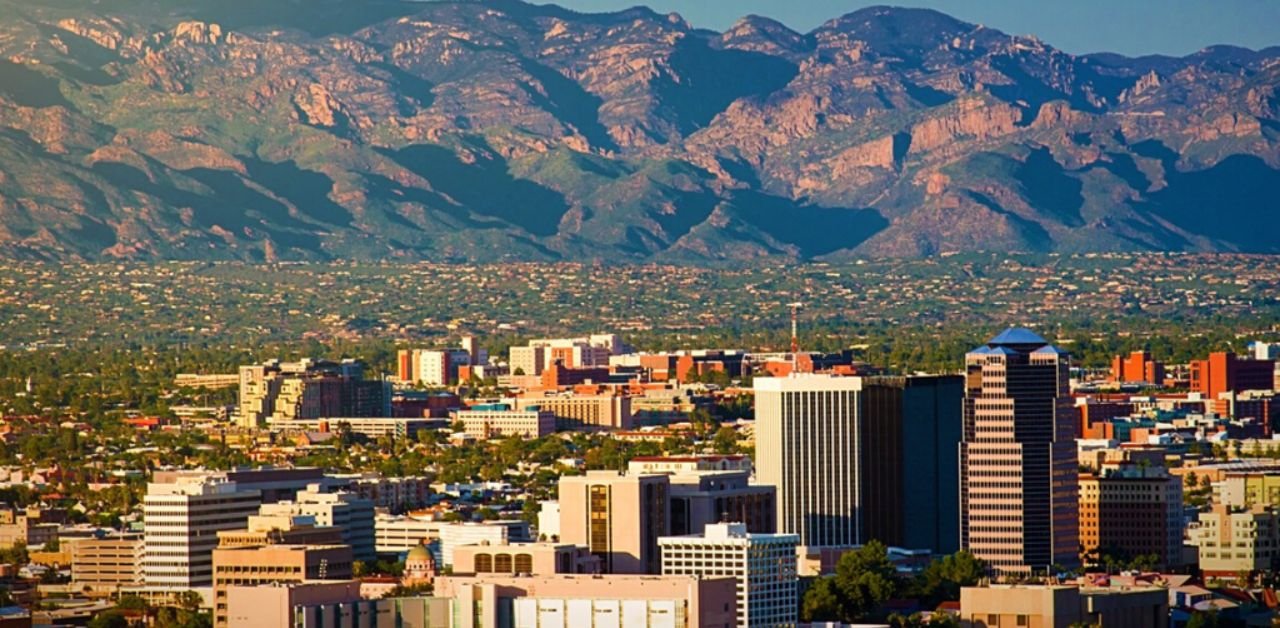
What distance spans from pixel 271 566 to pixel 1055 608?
20.9 meters

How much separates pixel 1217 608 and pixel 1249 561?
815 inches

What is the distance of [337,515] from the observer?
137m

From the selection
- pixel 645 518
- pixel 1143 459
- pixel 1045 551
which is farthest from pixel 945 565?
pixel 1143 459

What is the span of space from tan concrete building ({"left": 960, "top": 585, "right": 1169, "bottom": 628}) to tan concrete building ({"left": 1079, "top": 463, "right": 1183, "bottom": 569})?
96.9ft

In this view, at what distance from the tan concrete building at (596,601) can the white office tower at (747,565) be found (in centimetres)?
445

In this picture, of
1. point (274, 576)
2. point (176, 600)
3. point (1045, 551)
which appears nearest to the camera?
point (274, 576)

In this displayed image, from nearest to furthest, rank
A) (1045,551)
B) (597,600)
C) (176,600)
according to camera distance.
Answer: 1. (597,600)
2. (176,600)
3. (1045,551)

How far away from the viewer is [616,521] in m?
115

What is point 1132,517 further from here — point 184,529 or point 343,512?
point 184,529

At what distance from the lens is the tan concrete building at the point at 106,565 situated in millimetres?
132875

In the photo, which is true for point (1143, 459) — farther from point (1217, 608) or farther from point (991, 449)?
point (1217, 608)

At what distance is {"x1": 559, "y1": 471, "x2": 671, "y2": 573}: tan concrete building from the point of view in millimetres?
114125

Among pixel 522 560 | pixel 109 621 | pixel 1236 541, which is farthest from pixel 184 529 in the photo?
pixel 1236 541

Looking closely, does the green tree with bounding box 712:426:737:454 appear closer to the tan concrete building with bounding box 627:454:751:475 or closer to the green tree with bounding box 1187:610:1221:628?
the tan concrete building with bounding box 627:454:751:475
